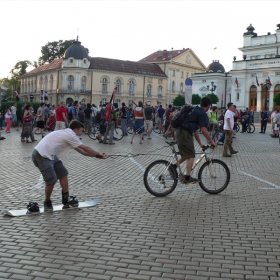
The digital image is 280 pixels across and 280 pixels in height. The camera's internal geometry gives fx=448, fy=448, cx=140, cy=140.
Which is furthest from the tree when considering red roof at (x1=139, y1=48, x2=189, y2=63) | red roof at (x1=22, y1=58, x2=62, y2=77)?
red roof at (x1=139, y1=48, x2=189, y2=63)

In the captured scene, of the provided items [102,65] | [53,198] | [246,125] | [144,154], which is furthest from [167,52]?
[53,198]

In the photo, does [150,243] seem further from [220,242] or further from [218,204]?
[218,204]

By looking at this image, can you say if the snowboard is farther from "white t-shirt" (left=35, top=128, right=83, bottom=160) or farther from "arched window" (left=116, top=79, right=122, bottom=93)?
"arched window" (left=116, top=79, right=122, bottom=93)

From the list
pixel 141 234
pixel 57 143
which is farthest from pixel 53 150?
pixel 141 234

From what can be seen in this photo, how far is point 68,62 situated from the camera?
8825 centimetres

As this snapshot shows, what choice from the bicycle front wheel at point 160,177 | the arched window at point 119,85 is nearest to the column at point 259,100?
the arched window at point 119,85

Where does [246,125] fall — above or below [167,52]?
below

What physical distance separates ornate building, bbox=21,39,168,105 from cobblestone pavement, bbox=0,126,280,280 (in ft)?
260

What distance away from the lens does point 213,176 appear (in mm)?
8719

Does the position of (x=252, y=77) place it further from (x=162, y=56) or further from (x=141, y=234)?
(x=141, y=234)

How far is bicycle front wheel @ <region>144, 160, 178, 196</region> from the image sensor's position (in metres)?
8.27

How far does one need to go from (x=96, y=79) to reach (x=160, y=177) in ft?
268

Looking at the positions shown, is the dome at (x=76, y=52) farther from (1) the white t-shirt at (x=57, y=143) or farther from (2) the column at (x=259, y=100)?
(1) the white t-shirt at (x=57, y=143)

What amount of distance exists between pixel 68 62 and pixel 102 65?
22.1ft
